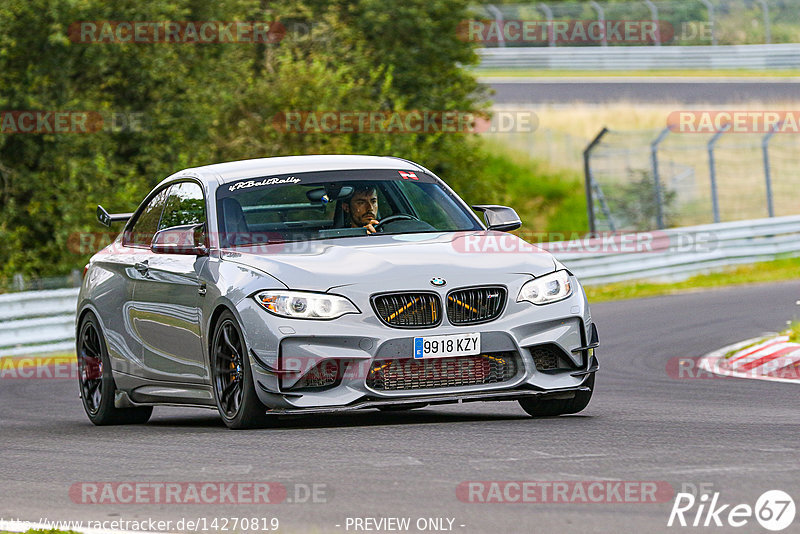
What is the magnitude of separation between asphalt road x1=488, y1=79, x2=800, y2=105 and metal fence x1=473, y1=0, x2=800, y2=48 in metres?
2.09

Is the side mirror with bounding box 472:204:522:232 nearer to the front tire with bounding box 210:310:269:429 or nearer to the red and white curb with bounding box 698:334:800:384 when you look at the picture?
the front tire with bounding box 210:310:269:429

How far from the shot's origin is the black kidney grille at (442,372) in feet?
27.3

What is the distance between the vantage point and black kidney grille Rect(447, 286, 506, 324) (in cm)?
842

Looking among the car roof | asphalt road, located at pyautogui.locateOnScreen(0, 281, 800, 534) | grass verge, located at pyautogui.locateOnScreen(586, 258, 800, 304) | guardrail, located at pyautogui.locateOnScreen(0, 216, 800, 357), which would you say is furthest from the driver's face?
guardrail, located at pyautogui.locateOnScreen(0, 216, 800, 357)

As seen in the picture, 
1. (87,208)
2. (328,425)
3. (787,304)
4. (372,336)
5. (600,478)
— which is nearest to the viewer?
(600,478)

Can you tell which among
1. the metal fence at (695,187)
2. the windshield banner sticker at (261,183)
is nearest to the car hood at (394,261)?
the windshield banner sticker at (261,183)

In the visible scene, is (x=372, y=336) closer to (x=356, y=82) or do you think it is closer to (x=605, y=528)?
(x=605, y=528)

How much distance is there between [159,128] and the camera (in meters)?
31.1

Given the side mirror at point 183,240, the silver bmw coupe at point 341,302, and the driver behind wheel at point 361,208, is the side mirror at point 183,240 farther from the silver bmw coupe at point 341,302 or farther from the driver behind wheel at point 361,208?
the driver behind wheel at point 361,208

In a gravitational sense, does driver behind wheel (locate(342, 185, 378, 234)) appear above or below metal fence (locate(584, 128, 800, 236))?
above

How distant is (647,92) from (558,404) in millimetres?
35677

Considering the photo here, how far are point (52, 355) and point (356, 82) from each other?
19.9 metres

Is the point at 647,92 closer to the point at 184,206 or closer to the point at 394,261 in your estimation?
the point at 184,206

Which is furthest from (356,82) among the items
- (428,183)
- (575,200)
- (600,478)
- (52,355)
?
(600,478)
